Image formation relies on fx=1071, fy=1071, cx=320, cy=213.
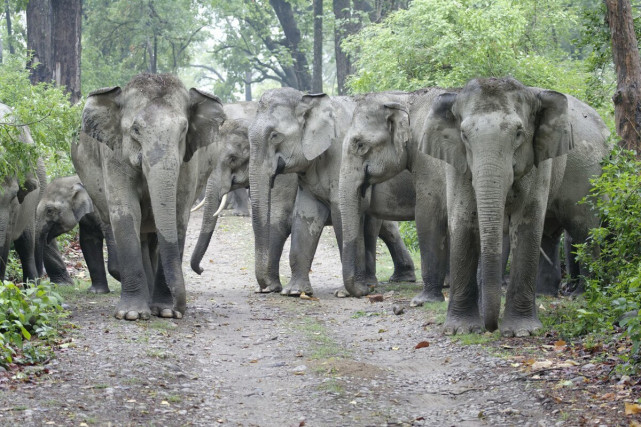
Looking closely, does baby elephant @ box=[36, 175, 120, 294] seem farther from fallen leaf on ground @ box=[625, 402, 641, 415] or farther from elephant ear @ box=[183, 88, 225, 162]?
fallen leaf on ground @ box=[625, 402, 641, 415]

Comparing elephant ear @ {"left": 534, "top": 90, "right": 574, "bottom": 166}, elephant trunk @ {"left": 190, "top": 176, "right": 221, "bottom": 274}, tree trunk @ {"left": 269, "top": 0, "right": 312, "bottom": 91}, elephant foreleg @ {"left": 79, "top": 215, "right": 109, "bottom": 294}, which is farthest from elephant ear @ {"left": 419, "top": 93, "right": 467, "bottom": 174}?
tree trunk @ {"left": 269, "top": 0, "right": 312, "bottom": 91}

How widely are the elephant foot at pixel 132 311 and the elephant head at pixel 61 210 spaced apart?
11.8 ft

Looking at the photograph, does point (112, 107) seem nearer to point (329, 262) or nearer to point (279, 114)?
point (279, 114)

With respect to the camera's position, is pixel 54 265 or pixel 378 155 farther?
pixel 54 265

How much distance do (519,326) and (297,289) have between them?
4965mm

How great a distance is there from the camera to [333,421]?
7.27 metres

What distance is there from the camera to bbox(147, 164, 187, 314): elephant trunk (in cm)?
1077

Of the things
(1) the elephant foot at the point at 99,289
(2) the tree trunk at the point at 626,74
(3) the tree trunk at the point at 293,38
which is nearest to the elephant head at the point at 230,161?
(1) the elephant foot at the point at 99,289

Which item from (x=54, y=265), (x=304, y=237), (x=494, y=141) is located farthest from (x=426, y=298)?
(x=54, y=265)

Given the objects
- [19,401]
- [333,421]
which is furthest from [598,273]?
[19,401]

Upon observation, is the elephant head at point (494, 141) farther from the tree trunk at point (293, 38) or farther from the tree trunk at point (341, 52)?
the tree trunk at point (293, 38)

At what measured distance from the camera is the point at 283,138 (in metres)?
14.9

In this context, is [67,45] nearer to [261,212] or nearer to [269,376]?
[261,212]

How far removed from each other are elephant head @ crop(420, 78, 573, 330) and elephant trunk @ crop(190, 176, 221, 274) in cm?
644
